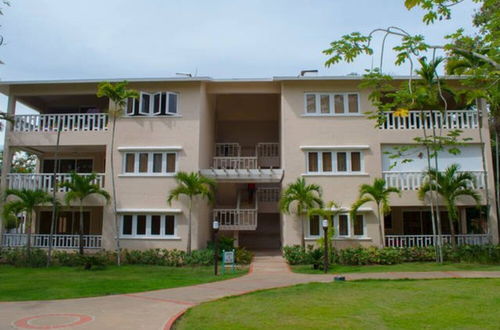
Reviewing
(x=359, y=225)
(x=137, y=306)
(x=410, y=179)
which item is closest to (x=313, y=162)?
(x=359, y=225)

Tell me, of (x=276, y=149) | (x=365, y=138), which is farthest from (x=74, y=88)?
(x=365, y=138)

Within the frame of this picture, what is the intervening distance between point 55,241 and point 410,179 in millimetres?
16940

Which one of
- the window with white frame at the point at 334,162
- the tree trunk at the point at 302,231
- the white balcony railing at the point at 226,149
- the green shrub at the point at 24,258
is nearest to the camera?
the green shrub at the point at 24,258

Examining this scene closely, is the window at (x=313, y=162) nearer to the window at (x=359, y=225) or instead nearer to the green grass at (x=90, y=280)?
the window at (x=359, y=225)

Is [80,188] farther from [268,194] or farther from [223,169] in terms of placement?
[268,194]

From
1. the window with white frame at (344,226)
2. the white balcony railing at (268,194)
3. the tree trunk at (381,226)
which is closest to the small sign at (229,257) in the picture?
the window with white frame at (344,226)

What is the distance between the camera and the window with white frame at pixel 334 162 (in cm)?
1955

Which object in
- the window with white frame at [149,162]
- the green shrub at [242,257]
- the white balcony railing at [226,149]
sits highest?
the white balcony railing at [226,149]

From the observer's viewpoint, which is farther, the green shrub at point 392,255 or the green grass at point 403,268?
the green shrub at point 392,255

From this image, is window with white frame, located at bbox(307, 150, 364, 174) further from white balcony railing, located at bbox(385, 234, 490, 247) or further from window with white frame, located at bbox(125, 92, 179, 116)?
window with white frame, located at bbox(125, 92, 179, 116)

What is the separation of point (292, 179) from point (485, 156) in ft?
29.6

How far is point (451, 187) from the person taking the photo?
1748cm

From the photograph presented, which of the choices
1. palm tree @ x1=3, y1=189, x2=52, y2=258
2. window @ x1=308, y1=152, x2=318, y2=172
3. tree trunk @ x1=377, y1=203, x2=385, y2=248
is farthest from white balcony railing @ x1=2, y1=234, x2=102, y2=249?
tree trunk @ x1=377, y1=203, x2=385, y2=248

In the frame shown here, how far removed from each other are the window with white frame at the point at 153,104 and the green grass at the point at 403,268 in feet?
31.0
